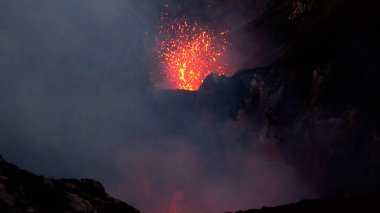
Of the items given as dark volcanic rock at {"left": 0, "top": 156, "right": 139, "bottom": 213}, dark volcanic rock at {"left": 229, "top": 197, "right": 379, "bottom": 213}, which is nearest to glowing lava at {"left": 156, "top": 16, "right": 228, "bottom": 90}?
dark volcanic rock at {"left": 229, "top": 197, "right": 379, "bottom": 213}

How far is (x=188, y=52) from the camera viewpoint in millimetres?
32219

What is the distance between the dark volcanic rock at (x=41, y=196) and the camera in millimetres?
5945

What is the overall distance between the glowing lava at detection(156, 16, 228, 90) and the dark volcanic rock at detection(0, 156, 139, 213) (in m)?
18.8

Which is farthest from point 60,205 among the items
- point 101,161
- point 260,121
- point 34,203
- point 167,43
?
point 101,161

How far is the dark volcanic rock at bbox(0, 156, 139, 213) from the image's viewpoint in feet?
19.5

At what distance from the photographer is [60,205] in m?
6.70

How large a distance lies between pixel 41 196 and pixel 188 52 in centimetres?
2656

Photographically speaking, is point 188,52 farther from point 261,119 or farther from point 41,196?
point 41,196

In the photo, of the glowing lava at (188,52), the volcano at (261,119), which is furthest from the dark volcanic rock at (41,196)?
the glowing lava at (188,52)

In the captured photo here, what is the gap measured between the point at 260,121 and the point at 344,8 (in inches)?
440

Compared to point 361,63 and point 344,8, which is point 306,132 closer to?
point 361,63

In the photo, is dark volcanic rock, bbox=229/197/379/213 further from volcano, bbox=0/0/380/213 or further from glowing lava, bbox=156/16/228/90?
glowing lava, bbox=156/16/228/90

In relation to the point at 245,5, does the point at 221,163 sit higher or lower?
lower

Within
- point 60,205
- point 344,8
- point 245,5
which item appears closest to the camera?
point 60,205
